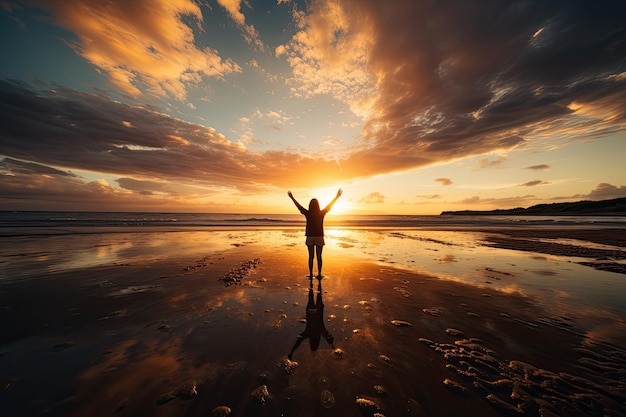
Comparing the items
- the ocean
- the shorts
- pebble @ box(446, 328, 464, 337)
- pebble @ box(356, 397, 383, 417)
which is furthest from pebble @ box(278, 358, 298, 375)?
the ocean

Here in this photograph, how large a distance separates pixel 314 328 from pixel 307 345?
0.73 metres

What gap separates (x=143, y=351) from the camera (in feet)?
14.6

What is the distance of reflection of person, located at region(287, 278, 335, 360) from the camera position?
4844 mm

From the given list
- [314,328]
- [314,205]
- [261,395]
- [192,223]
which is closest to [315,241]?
[314,205]

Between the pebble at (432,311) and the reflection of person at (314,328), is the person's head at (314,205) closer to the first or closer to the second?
the reflection of person at (314,328)

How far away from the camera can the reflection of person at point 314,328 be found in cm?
484

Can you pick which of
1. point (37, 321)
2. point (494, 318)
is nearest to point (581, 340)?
point (494, 318)

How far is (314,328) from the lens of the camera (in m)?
5.48

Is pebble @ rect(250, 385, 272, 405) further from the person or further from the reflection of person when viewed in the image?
the person

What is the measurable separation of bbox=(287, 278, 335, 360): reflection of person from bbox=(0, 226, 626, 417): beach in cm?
10

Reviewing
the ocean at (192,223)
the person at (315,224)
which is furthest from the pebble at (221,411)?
the ocean at (192,223)

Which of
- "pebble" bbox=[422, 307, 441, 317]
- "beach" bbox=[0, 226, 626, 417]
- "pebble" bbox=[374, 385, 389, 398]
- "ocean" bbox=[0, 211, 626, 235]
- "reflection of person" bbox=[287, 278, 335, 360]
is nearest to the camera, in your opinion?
"beach" bbox=[0, 226, 626, 417]

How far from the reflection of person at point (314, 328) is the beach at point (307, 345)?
0.32 ft

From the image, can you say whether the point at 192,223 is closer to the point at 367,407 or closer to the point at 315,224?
the point at 315,224
